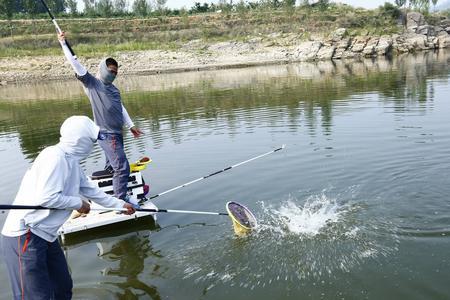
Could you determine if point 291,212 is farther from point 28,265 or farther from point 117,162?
point 28,265

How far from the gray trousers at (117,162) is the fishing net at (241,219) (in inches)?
80.2

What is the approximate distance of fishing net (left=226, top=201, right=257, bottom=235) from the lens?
748 centimetres

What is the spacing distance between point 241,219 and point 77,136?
3801 mm

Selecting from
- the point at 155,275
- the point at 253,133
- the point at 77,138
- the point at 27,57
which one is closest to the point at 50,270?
the point at 77,138

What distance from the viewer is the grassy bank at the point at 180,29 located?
70.4m

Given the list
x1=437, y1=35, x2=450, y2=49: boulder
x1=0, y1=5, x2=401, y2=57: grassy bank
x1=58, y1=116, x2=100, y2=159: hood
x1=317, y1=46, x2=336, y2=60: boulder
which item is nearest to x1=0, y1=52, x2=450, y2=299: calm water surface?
x1=58, y1=116, x2=100, y2=159: hood

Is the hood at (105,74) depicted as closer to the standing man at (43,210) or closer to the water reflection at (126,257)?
the water reflection at (126,257)

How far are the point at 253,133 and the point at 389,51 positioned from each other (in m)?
52.7

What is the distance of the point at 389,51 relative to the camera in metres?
62.0

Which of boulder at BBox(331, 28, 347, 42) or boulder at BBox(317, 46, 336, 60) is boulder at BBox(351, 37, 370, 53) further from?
boulder at BBox(317, 46, 336, 60)

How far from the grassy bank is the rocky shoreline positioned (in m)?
2.77

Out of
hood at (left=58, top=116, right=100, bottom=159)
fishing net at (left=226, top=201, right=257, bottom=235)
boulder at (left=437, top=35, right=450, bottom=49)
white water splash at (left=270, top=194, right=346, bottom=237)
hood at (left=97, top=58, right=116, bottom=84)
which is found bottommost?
white water splash at (left=270, top=194, right=346, bottom=237)

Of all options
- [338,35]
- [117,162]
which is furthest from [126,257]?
[338,35]

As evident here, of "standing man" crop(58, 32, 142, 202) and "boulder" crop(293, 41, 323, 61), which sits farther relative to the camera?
"boulder" crop(293, 41, 323, 61)
